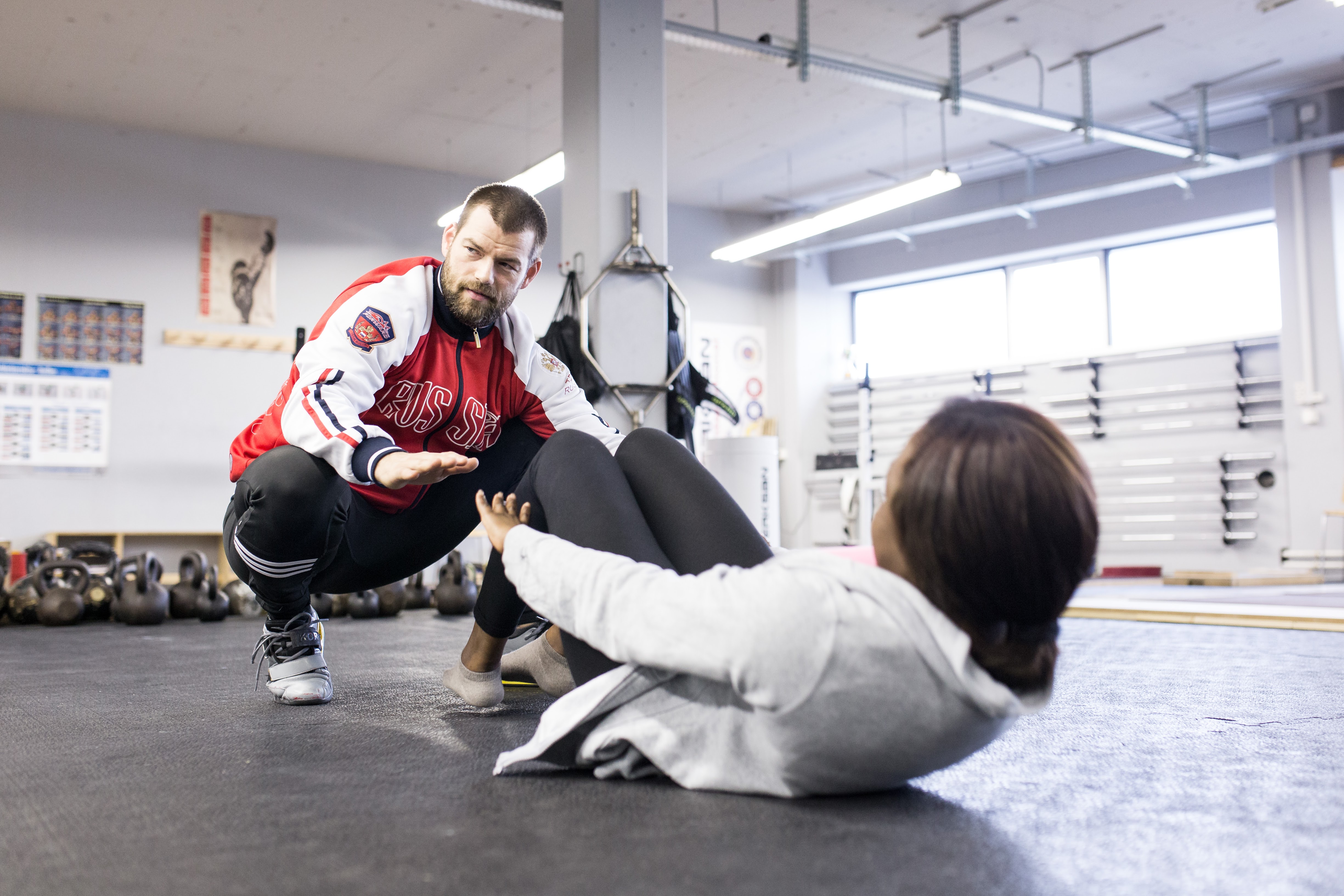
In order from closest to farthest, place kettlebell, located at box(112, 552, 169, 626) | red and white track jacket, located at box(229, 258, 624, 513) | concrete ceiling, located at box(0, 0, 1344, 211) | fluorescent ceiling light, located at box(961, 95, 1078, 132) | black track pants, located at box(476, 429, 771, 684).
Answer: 1. black track pants, located at box(476, 429, 771, 684)
2. red and white track jacket, located at box(229, 258, 624, 513)
3. kettlebell, located at box(112, 552, 169, 626)
4. concrete ceiling, located at box(0, 0, 1344, 211)
5. fluorescent ceiling light, located at box(961, 95, 1078, 132)

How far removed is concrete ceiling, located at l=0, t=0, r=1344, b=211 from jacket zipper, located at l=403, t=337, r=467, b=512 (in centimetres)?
402

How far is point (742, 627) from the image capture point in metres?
0.90

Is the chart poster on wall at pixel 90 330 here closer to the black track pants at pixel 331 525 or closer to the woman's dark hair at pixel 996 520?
the black track pants at pixel 331 525

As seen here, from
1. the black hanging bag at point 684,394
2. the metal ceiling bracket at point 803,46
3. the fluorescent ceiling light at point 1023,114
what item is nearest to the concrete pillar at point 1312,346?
the fluorescent ceiling light at point 1023,114

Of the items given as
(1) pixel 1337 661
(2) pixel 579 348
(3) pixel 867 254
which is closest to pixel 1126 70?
(3) pixel 867 254

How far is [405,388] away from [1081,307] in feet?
24.3

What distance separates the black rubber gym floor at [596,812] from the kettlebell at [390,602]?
7.81ft

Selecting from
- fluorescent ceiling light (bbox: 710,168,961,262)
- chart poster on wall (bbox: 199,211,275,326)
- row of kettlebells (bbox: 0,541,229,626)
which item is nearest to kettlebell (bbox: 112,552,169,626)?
row of kettlebells (bbox: 0,541,229,626)

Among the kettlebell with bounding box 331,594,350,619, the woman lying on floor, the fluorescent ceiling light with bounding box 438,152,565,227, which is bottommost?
the kettlebell with bounding box 331,594,350,619

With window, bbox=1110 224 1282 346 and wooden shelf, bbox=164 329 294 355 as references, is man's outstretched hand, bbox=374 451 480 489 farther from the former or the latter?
window, bbox=1110 224 1282 346

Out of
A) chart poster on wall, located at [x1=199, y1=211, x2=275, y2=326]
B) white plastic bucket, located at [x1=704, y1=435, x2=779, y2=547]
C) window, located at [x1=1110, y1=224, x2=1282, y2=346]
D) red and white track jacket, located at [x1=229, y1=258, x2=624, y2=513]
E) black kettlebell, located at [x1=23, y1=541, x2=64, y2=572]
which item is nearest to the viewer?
red and white track jacket, located at [x1=229, y1=258, x2=624, y2=513]

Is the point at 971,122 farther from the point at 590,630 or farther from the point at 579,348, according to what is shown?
the point at 590,630

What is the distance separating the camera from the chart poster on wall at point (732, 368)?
29.4 feet

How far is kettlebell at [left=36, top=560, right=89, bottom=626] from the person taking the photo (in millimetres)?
3848
